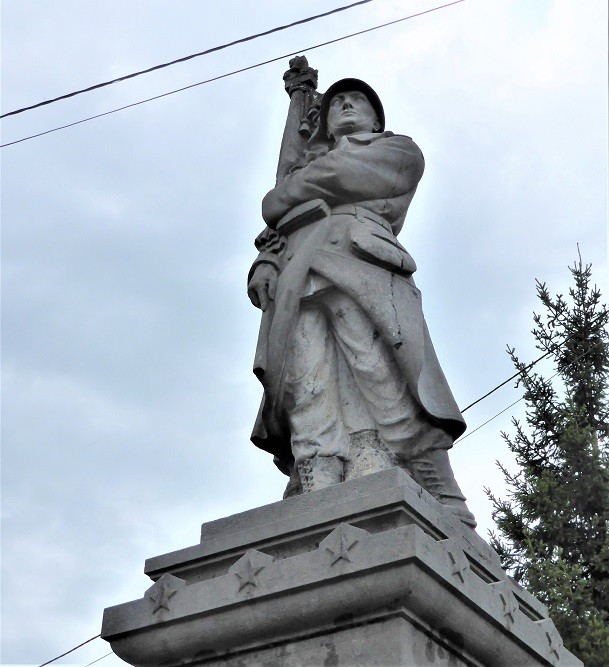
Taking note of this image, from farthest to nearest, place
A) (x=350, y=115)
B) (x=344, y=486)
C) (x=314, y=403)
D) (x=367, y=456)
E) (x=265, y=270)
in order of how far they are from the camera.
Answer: (x=350, y=115) → (x=265, y=270) → (x=314, y=403) → (x=367, y=456) → (x=344, y=486)

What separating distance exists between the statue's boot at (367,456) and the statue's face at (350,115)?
1943mm

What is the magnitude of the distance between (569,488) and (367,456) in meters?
8.29

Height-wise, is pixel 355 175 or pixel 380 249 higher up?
pixel 355 175

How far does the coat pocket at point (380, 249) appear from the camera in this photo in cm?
591

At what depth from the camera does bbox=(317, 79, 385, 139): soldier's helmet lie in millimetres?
6754

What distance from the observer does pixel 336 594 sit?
4.61m

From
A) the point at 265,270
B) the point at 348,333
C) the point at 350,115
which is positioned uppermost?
the point at 350,115

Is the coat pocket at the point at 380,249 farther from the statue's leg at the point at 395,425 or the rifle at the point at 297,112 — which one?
the rifle at the point at 297,112

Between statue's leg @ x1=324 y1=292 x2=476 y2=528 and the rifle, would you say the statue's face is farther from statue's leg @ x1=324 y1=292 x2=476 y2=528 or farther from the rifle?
statue's leg @ x1=324 y1=292 x2=476 y2=528

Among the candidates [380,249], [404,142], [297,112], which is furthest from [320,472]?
[297,112]

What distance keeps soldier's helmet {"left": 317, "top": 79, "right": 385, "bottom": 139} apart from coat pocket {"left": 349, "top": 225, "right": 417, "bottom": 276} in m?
1.00

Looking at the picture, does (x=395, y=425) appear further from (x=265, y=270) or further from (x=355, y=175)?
(x=355, y=175)

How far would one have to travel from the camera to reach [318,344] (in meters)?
5.86

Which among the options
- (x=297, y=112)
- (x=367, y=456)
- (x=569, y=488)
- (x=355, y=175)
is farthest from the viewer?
(x=569, y=488)
